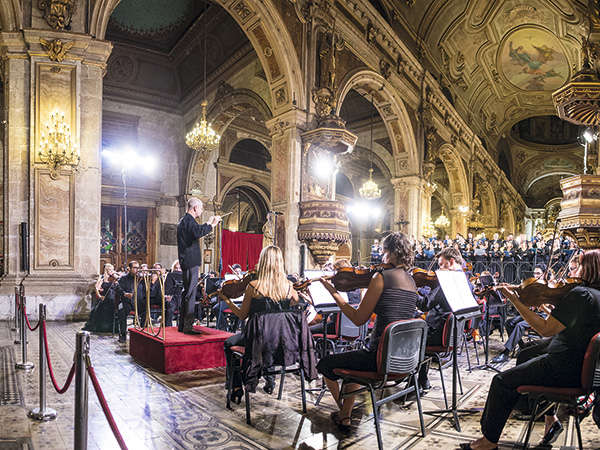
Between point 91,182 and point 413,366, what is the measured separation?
23.6 feet

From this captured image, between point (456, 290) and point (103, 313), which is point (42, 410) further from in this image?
point (103, 313)

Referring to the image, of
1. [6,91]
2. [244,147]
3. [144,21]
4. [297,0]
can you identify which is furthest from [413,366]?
[244,147]

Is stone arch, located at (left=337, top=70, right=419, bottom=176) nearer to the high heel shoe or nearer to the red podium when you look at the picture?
the red podium

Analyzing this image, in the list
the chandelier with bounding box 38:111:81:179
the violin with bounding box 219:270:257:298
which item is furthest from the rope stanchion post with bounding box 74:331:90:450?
the chandelier with bounding box 38:111:81:179

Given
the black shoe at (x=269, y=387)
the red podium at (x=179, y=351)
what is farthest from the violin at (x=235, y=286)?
the red podium at (x=179, y=351)

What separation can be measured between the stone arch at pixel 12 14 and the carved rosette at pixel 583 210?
11625 millimetres

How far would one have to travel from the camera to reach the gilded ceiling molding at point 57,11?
7.72 m

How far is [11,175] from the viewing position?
25.3ft

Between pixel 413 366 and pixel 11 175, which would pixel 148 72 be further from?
pixel 413 366

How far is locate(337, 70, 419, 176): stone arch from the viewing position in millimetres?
14008

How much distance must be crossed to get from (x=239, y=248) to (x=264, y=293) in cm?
1575

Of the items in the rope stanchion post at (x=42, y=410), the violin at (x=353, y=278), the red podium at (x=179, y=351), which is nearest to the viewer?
the rope stanchion post at (x=42, y=410)

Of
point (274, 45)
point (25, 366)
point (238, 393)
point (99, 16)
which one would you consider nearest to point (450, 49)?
point (274, 45)

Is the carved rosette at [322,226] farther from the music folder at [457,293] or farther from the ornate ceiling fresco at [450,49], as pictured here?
the music folder at [457,293]
